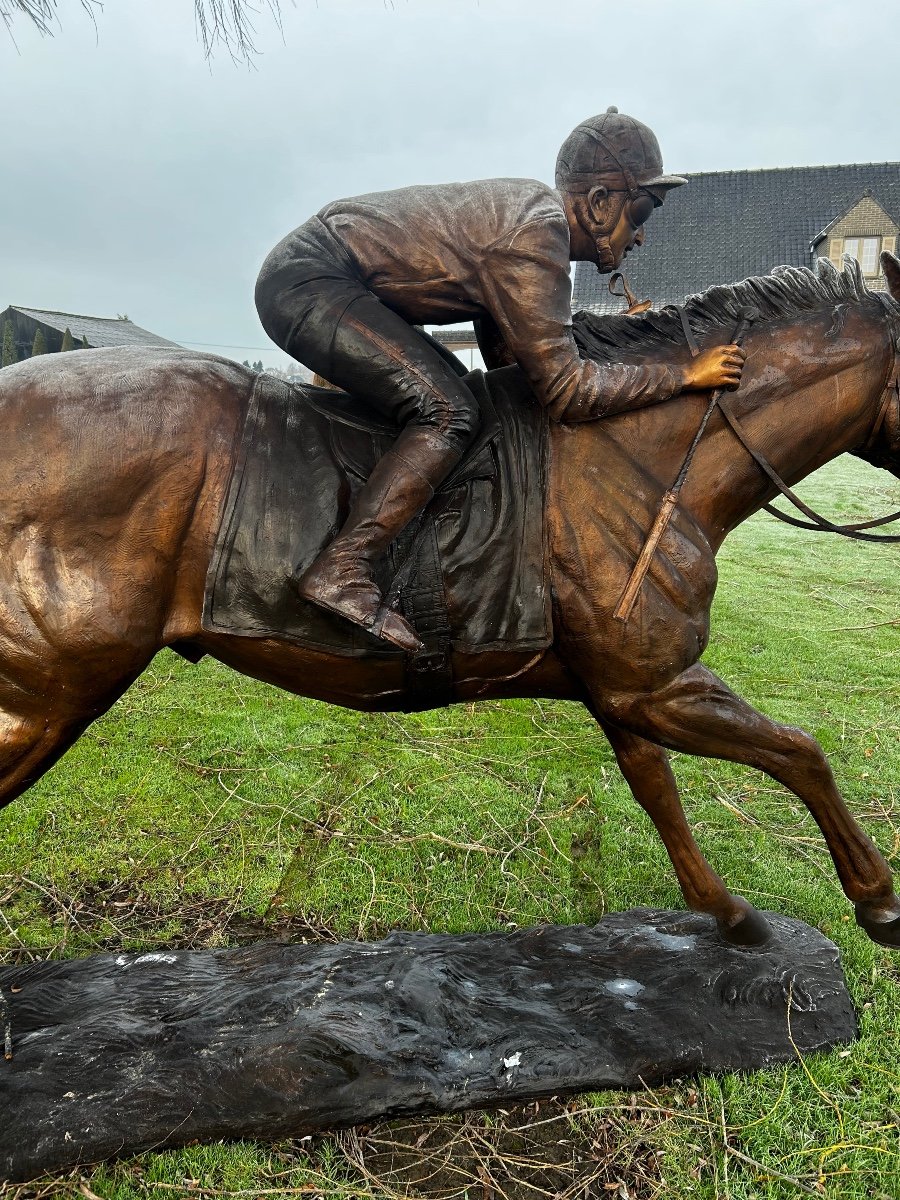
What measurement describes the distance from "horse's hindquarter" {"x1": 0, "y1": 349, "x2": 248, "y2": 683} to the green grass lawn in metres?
1.52

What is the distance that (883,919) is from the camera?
2729mm

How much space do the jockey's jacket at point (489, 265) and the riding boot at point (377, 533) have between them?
0.36 meters

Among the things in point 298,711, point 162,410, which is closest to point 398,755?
point 298,711

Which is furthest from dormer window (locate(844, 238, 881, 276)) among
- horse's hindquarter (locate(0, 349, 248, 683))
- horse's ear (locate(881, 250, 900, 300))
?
horse's hindquarter (locate(0, 349, 248, 683))

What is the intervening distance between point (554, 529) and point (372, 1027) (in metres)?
1.69

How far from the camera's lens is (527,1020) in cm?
275

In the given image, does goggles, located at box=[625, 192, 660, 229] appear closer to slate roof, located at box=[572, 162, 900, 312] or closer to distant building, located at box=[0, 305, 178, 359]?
distant building, located at box=[0, 305, 178, 359]

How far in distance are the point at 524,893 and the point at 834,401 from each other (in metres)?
2.40

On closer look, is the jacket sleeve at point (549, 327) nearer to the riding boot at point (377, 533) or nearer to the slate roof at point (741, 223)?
the riding boot at point (377, 533)

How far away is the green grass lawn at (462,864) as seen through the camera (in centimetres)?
233

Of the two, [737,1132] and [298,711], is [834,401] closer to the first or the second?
[737,1132]

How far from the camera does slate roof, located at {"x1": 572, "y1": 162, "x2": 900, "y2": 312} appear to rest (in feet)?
81.5

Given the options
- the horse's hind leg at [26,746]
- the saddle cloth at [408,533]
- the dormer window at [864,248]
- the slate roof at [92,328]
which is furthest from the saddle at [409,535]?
the dormer window at [864,248]

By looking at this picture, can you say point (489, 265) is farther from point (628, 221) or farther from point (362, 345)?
point (628, 221)
